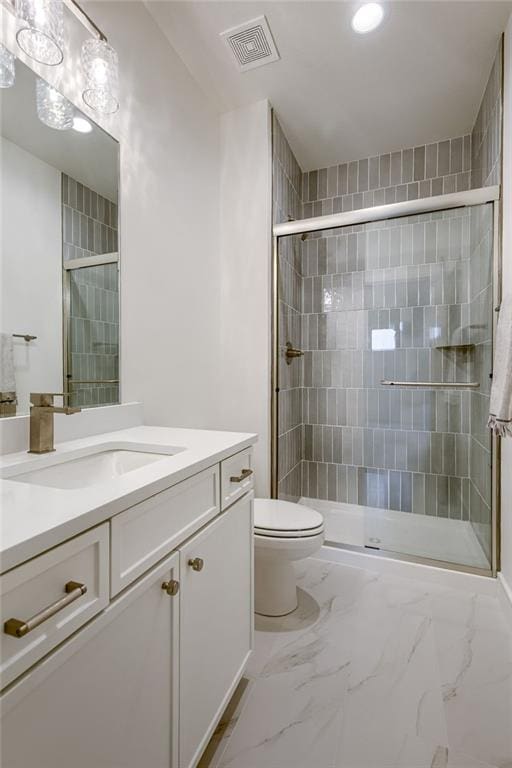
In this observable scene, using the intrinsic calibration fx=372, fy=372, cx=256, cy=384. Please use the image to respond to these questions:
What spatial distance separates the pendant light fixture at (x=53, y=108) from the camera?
3.64 feet

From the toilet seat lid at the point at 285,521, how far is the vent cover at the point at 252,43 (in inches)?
87.0

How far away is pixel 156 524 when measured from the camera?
29.1 inches

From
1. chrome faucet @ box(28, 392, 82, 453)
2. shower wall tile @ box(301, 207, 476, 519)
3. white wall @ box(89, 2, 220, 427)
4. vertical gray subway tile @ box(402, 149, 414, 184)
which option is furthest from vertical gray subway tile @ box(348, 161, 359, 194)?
chrome faucet @ box(28, 392, 82, 453)

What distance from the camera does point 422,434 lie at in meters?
2.39

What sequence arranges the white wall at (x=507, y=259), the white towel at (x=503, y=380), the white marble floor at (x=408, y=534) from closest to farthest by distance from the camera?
the white towel at (x=503, y=380), the white wall at (x=507, y=259), the white marble floor at (x=408, y=534)

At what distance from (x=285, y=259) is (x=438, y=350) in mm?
1116

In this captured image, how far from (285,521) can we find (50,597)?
1.24 meters

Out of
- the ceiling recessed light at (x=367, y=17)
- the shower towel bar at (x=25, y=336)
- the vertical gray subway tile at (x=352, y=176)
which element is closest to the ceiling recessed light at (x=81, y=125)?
the shower towel bar at (x=25, y=336)

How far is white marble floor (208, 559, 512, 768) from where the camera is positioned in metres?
1.03

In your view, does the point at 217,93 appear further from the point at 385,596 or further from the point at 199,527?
the point at 385,596

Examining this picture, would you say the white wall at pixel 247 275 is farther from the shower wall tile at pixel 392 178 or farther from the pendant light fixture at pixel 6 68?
the pendant light fixture at pixel 6 68

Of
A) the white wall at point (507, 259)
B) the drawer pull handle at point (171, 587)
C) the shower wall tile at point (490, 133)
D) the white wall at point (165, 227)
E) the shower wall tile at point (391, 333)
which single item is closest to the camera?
the drawer pull handle at point (171, 587)

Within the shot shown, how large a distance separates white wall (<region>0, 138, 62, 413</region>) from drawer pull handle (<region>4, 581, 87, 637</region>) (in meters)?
0.67

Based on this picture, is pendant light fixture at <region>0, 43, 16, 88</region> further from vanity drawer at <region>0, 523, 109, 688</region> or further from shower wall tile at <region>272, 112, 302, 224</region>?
shower wall tile at <region>272, 112, 302, 224</region>
